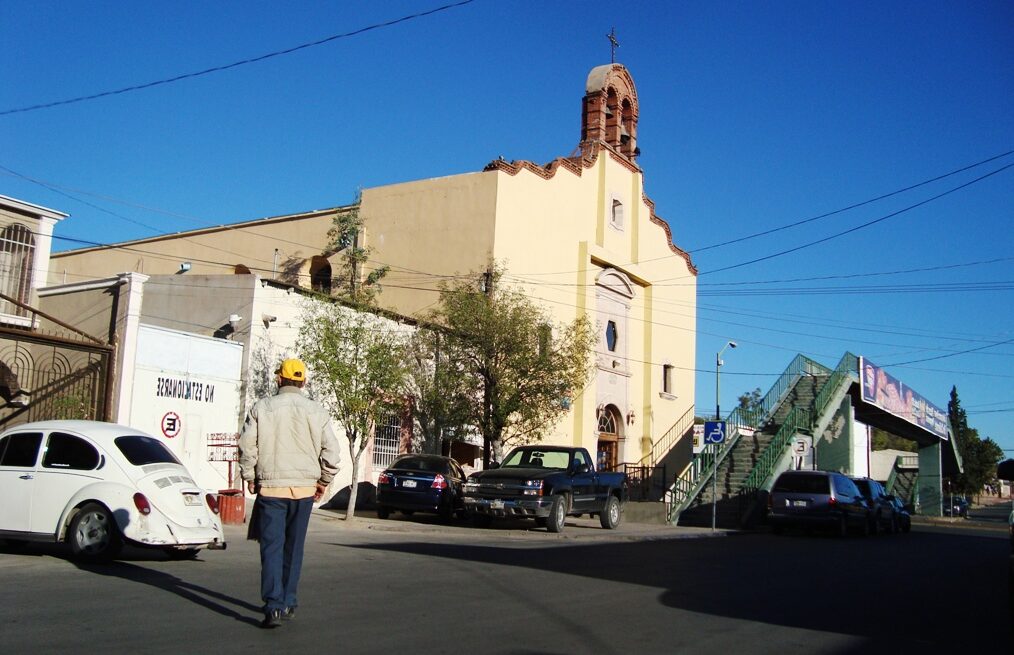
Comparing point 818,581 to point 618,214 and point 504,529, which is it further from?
point 618,214

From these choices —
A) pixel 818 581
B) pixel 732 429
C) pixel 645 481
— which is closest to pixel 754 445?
pixel 732 429

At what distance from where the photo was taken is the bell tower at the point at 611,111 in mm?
37188

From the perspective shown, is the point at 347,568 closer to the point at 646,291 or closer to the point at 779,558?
the point at 779,558

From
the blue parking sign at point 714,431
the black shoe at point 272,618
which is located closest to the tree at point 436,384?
the blue parking sign at point 714,431

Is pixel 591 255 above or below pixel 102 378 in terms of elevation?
above

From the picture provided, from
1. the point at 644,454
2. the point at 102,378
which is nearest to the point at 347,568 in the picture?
the point at 102,378

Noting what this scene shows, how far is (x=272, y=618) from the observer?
681 cm

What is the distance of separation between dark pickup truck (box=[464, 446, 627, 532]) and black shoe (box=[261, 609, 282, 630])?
12944mm

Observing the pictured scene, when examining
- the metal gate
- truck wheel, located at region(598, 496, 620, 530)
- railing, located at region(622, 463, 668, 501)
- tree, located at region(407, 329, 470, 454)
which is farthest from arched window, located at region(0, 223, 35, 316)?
railing, located at region(622, 463, 668, 501)

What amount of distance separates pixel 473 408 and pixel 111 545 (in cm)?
1558

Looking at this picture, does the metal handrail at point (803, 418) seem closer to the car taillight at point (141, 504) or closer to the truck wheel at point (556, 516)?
the truck wheel at point (556, 516)

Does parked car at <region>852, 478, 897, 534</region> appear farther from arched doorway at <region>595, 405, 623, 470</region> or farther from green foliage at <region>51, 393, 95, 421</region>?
green foliage at <region>51, 393, 95, 421</region>

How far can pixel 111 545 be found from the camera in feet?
34.6

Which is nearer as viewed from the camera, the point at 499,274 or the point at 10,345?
the point at 10,345
